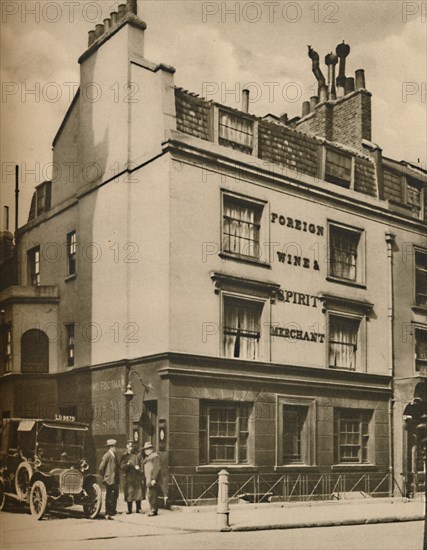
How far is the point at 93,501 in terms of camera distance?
895 cm

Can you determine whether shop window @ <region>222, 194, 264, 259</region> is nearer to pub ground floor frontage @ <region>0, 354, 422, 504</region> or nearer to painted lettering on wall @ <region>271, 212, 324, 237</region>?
painted lettering on wall @ <region>271, 212, 324, 237</region>

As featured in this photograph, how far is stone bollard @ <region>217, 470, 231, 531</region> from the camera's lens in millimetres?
10109

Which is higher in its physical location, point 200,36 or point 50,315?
point 200,36

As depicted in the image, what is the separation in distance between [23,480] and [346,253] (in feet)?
18.3

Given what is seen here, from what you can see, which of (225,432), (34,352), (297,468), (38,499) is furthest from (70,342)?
(297,468)

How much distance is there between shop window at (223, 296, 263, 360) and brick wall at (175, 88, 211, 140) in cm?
237

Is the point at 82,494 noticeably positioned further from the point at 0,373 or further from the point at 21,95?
the point at 21,95

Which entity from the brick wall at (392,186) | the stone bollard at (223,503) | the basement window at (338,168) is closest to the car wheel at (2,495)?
the stone bollard at (223,503)

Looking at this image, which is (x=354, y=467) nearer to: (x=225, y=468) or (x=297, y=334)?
(x=225, y=468)

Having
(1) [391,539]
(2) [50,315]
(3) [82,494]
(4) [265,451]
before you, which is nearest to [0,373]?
(2) [50,315]

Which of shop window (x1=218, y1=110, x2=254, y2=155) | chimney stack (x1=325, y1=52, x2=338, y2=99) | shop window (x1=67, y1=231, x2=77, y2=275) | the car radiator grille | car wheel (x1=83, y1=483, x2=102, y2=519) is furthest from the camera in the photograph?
shop window (x1=218, y1=110, x2=254, y2=155)

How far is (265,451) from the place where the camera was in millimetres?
11375

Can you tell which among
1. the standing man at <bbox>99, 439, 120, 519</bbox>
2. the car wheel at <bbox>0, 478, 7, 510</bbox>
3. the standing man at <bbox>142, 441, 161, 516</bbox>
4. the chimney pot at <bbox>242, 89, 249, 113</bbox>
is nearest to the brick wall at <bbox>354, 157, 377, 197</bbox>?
the chimney pot at <bbox>242, 89, 249, 113</bbox>

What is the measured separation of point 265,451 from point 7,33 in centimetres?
631
